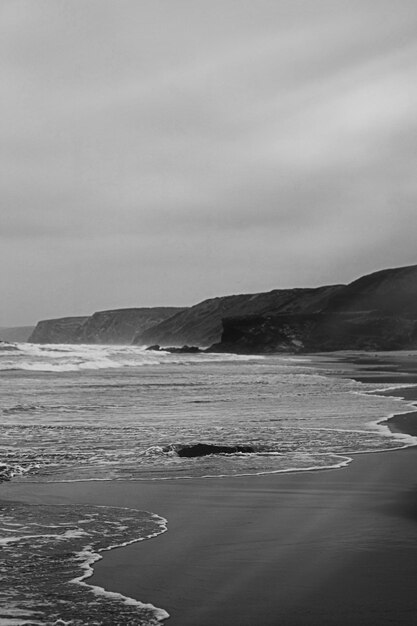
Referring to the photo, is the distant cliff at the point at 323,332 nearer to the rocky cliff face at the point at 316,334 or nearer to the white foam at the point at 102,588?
the rocky cliff face at the point at 316,334

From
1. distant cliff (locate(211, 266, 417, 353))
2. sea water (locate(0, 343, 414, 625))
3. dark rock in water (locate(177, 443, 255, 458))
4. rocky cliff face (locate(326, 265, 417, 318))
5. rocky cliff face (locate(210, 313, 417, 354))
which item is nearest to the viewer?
sea water (locate(0, 343, 414, 625))

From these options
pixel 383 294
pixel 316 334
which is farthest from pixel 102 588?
pixel 383 294

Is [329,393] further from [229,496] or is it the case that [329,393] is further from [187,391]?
[229,496]

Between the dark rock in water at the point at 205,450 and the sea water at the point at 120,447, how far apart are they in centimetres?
18

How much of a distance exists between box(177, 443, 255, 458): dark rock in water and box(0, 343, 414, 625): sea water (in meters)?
A: 0.18

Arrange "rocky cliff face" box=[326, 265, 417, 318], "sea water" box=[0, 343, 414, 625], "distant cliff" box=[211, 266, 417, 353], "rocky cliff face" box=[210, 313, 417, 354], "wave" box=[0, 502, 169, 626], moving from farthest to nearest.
Result: 1. "rocky cliff face" box=[326, 265, 417, 318]
2. "distant cliff" box=[211, 266, 417, 353]
3. "rocky cliff face" box=[210, 313, 417, 354]
4. "sea water" box=[0, 343, 414, 625]
5. "wave" box=[0, 502, 169, 626]

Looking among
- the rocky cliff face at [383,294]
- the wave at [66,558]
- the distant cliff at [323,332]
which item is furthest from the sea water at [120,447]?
the rocky cliff face at [383,294]

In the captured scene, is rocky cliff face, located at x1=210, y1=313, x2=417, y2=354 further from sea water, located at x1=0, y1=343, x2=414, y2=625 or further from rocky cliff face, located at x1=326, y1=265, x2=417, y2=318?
sea water, located at x1=0, y1=343, x2=414, y2=625

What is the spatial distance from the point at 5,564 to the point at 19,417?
11.4m

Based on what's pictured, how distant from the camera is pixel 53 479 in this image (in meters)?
9.57

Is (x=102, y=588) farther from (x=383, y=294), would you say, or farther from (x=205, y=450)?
(x=383, y=294)

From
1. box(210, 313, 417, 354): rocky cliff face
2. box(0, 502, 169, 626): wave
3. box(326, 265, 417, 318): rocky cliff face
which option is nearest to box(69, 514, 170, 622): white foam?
box(0, 502, 169, 626): wave

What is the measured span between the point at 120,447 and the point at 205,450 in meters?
1.42

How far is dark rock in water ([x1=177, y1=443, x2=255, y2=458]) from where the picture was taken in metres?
11.6
